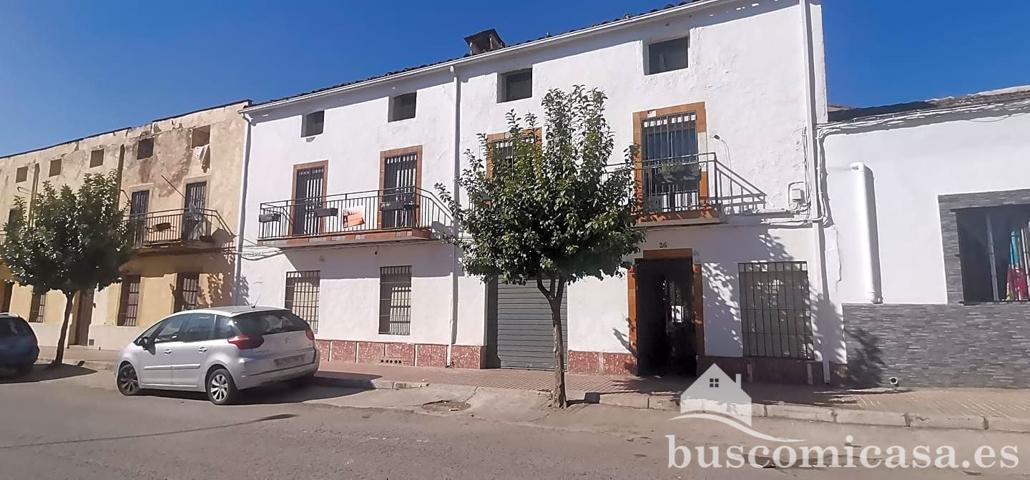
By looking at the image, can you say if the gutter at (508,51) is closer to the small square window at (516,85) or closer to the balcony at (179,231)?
the small square window at (516,85)

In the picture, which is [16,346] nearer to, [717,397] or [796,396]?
[717,397]

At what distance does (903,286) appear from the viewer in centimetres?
922

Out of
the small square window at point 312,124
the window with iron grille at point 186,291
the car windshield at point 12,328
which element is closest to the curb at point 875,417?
the small square window at point 312,124

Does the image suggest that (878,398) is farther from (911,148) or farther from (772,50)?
(772,50)

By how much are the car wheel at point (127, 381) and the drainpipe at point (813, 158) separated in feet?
39.5

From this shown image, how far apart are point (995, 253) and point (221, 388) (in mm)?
12539

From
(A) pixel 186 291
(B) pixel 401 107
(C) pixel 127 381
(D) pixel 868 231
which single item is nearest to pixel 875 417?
(D) pixel 868 231

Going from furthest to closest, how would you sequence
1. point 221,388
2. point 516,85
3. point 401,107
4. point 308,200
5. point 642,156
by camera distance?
point 308,200 → point 401,107 → point 516,85 → point 642,156 → point 221,388

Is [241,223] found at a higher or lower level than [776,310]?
higher

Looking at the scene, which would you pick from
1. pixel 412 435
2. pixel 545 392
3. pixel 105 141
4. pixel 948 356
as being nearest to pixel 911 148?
pixel 948 356

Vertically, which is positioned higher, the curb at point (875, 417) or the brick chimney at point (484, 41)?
the brick chimney at point (484, 41)

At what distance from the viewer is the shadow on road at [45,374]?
1249 centimetres

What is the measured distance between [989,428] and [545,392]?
5758mm

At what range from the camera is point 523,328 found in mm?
12078
